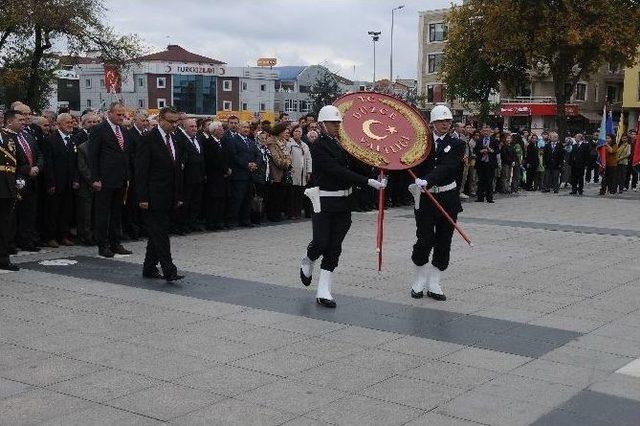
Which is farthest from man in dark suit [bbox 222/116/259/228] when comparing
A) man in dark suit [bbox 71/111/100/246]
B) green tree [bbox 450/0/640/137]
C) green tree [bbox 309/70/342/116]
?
green tree [bbox 309/70/342/116]

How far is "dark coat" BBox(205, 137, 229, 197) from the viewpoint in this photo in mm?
14578

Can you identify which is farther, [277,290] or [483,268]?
[483,268]

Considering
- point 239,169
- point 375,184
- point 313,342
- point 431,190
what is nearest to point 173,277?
point 375,184

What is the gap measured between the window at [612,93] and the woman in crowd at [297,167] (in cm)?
6450

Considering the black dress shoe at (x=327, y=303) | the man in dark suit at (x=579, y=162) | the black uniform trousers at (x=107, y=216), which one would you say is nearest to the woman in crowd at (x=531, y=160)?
the man in dark suit at (x=579, y=162)

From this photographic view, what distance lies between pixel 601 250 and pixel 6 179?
909 centimetres

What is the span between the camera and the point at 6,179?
32.8ft

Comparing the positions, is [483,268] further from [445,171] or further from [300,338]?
[300,338]

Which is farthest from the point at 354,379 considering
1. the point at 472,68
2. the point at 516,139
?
the point at 472,68

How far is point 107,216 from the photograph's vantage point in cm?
1149

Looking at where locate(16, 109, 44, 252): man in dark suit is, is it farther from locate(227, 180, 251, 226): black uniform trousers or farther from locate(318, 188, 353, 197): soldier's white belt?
locate(318, 188, 353, 197): soldier's white belt

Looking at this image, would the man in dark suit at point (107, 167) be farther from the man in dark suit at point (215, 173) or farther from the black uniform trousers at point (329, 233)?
the black uniform trousers at point (329, 233)

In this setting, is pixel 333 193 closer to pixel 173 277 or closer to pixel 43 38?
pixel 173 277

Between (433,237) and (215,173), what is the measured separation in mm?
6482
